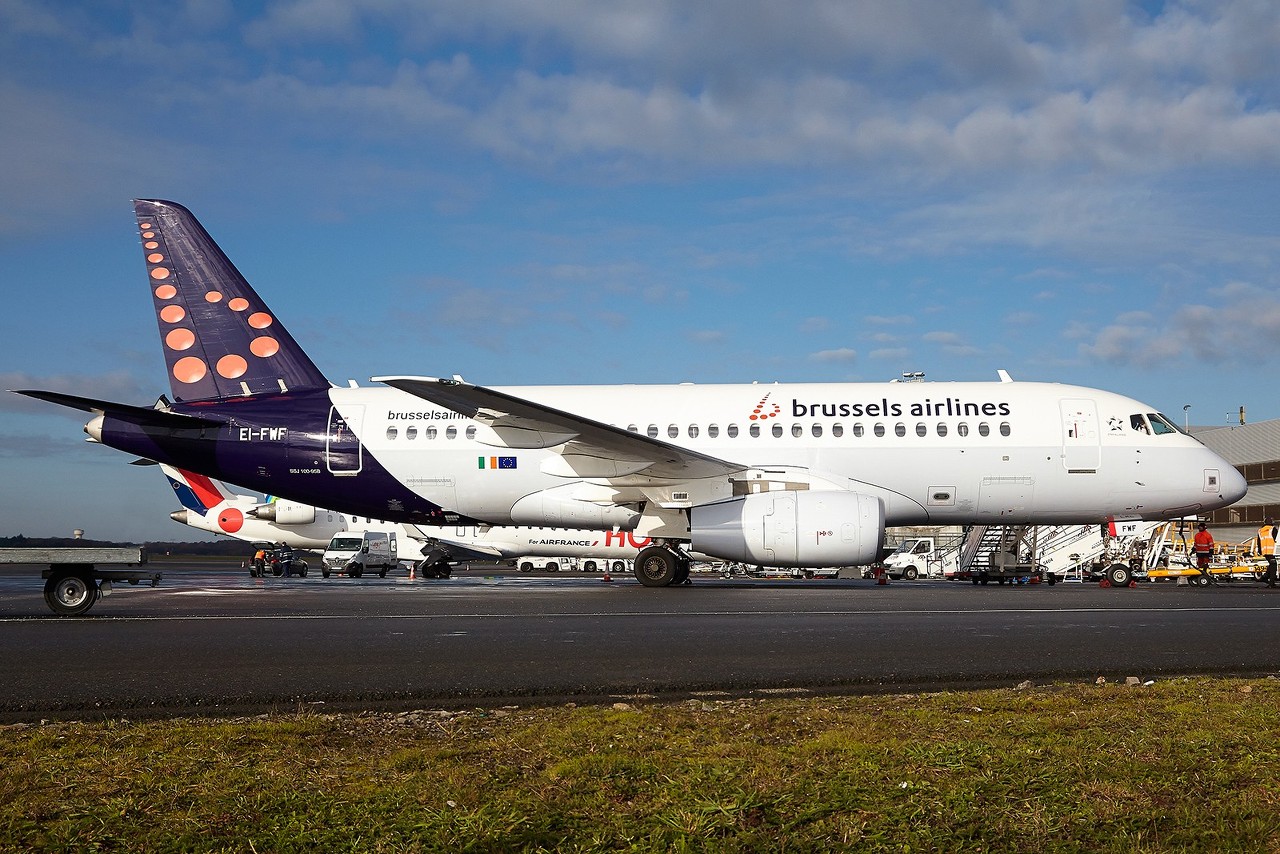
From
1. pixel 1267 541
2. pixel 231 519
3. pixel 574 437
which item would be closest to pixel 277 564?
pixel 231 519

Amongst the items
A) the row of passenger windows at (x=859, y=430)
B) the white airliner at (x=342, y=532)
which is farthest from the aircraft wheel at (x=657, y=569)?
the white airliner at (x=342, y=532)

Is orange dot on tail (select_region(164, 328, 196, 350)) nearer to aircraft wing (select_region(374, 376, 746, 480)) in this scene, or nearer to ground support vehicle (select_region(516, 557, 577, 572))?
aircraft wing (select_region(374, 376, 746, 480))

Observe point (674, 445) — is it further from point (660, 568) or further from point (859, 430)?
point (859, 430)

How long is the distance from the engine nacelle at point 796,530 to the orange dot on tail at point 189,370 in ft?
35.1

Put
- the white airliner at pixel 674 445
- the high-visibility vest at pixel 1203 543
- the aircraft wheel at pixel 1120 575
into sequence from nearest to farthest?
the white airliner at pixel 674 445, the aircraft wheel at pixel 1120 575, the high-visibility vest at pixel 1203 543

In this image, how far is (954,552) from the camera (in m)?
47.0

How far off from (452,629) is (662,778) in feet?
21.5

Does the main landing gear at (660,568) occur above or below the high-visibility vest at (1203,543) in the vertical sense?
below

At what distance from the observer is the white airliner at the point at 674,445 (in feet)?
62.3

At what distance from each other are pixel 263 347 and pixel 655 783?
64.5ft

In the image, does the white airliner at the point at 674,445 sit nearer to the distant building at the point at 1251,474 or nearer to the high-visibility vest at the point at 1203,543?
the high-visibility vest at the point at 1203,543

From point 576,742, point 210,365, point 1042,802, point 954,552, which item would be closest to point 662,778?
point 576,742

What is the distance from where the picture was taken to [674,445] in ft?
→ 59.8

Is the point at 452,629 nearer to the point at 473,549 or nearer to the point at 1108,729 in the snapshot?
the point at 1108,729
